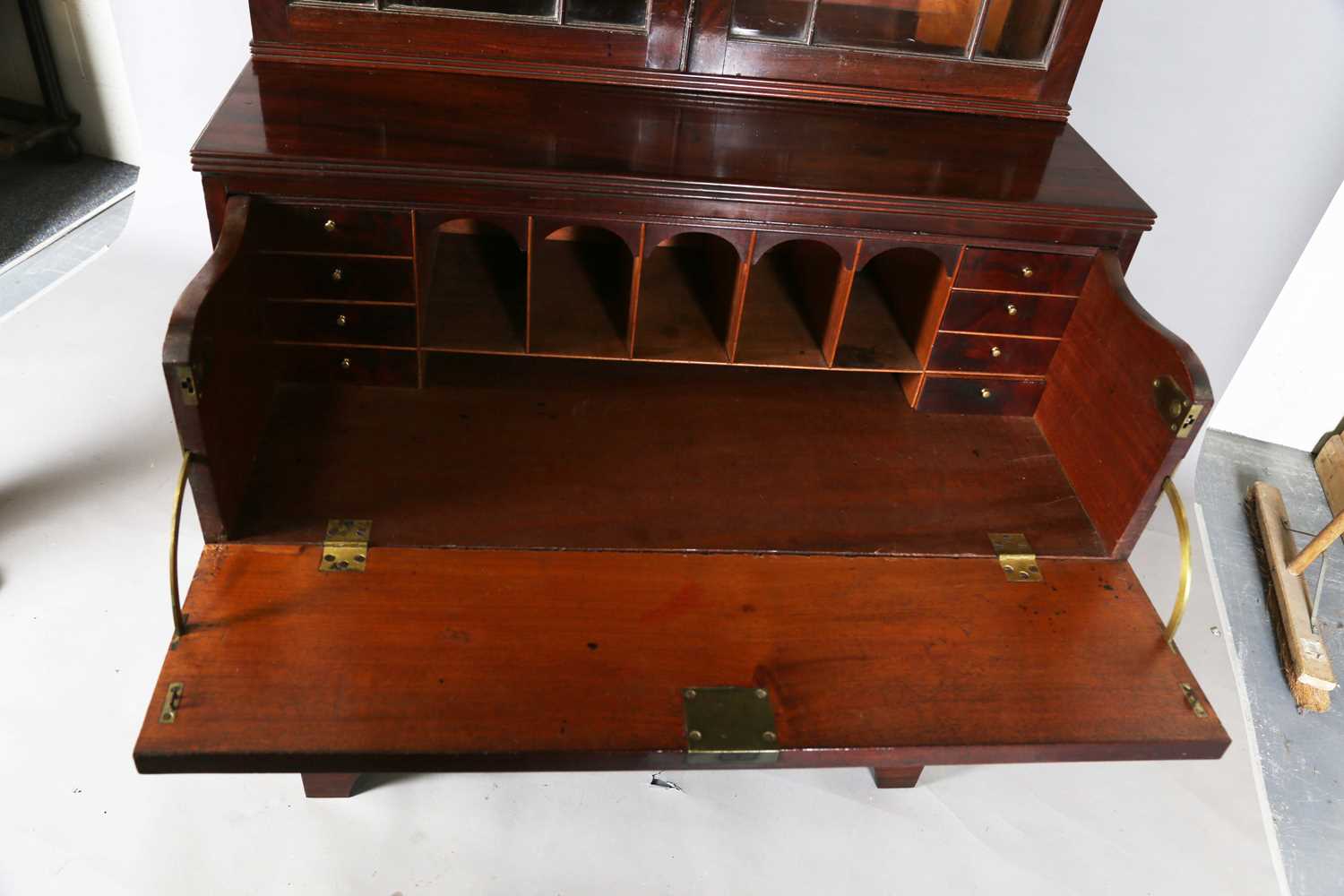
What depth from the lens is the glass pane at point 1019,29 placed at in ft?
5.74

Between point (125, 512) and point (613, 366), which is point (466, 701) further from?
point (125, 512)

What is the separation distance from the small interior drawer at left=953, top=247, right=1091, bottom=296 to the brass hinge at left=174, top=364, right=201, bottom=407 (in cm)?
111

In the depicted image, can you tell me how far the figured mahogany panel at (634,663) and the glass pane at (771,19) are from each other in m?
0.87


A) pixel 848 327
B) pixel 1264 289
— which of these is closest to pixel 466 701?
pixel 848 327

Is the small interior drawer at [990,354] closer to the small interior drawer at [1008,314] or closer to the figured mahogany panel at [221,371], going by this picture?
the small interior drawer at [1008,314]

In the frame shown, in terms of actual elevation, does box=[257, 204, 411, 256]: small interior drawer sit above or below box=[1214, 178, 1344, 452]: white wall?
above

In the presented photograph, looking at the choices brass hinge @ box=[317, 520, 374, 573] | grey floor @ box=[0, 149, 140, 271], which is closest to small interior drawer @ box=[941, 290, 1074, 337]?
brass hinge @ box=[317, 520, 374, 573]

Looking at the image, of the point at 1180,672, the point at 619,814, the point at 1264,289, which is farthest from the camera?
the point at 1264,289

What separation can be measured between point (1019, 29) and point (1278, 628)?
4.63ft

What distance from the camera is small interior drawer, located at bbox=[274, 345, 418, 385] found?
5.50 feet

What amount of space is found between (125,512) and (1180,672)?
6.04ft

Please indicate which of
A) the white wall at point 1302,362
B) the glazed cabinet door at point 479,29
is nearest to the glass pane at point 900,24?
the glazed cabinet door at point 479,29

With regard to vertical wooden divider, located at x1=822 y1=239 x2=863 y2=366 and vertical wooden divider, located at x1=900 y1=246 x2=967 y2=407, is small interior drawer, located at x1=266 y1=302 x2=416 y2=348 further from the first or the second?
vertical wooden divider, located at x1=900 y1=246 x2=967 y2=407

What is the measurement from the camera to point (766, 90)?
5.80 feet
